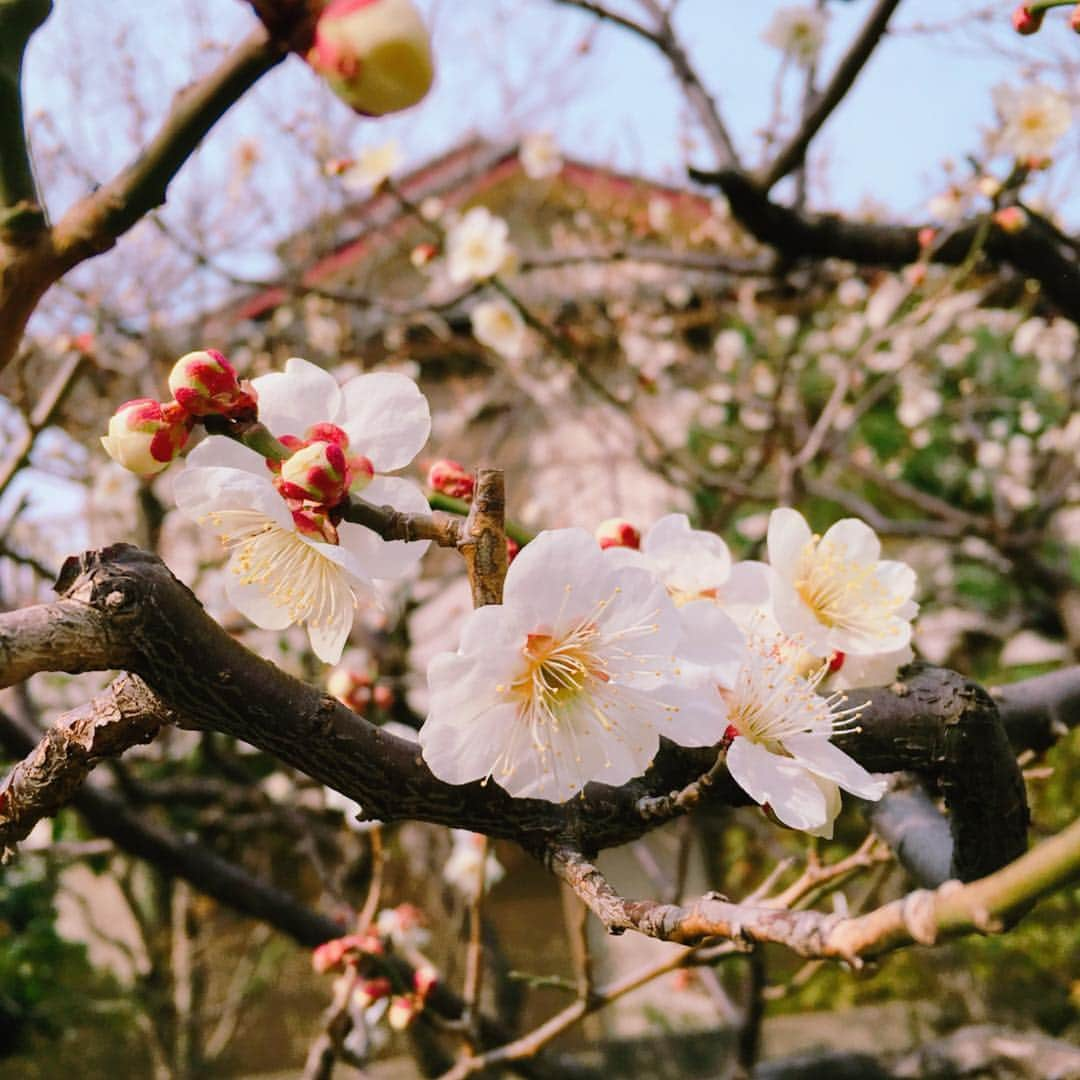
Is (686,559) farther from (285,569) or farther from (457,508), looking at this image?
(285,569)

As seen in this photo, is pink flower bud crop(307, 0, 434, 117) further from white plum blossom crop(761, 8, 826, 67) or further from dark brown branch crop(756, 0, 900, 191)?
white plum blossom crop(761, 8, 826, 67)

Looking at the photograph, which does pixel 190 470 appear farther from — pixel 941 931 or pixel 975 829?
pixel 975 829

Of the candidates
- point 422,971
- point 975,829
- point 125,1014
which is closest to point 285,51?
point 975,829

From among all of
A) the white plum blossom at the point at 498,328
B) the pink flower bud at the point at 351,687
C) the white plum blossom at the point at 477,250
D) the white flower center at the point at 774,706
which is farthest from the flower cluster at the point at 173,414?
the white plum blossom at the point at 498,328

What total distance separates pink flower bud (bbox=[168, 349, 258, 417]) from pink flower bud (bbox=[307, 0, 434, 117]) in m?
0.30

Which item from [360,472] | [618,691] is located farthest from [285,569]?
[618,691]

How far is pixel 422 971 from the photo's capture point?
180 cm

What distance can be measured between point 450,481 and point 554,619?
0.21 metres

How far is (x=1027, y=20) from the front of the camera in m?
1.12

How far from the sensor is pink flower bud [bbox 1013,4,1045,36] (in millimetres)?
1104

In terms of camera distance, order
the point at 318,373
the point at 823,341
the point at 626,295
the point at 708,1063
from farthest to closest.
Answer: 1. the point at 823,341
2. the point at 626,295
3. the point at 708,1063
4. the point at 318,373

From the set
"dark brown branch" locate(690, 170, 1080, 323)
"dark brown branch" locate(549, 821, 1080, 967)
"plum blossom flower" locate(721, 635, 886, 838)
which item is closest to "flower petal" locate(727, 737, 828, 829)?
"plum blossom flower" locate(721, 635, 886, 838)

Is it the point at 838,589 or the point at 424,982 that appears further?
the point at 424,982

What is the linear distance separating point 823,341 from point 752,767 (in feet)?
23.8
